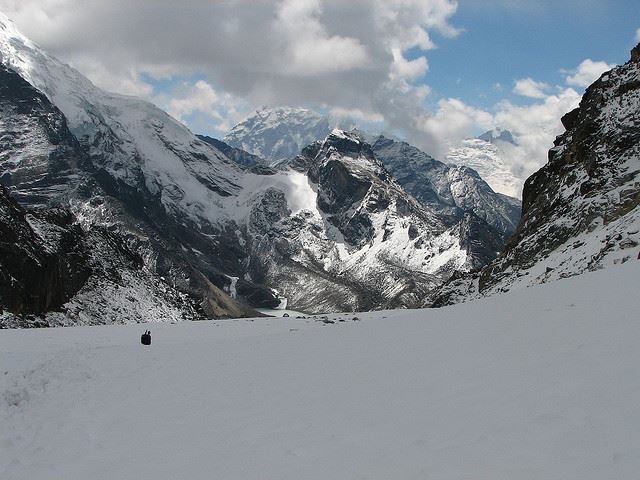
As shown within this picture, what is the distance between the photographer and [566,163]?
6938 centimetres

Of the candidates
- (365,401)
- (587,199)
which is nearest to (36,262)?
(587,199)

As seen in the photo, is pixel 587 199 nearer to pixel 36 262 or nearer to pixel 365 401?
pixel 365 401

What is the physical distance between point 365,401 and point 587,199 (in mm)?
45607

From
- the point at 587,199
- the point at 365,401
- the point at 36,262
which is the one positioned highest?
the point at 36,262

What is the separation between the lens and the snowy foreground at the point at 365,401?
11.6m

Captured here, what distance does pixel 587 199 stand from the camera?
179ft

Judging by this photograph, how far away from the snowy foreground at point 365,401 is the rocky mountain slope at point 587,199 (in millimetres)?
16705

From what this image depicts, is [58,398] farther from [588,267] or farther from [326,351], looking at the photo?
[588,267]

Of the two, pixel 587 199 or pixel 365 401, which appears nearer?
pixel 365 401

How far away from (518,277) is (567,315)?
39.1 meters

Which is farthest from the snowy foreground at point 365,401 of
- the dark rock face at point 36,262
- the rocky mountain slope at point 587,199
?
the dark rock face at point 36,262

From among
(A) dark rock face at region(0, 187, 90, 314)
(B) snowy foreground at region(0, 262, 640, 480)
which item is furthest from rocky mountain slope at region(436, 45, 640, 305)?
(A) dark rock face at region(0, 187, 90, 314)

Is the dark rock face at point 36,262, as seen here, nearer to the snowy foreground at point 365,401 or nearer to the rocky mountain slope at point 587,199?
the snowy foreground at point 365,401

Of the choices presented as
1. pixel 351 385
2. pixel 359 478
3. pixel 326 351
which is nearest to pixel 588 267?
pixel 326 351
